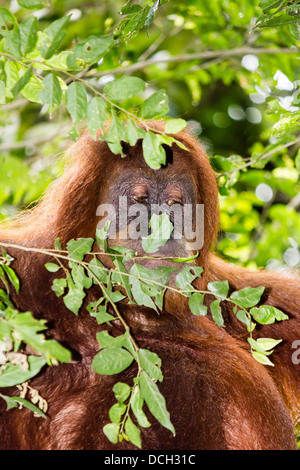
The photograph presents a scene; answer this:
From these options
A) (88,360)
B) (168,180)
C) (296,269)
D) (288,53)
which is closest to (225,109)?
(288,53)

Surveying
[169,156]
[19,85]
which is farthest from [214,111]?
[19,85]

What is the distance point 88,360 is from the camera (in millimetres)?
3152

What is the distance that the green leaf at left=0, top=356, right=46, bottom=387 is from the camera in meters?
2.07

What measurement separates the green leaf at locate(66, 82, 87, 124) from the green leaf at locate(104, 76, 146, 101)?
0.37 feet

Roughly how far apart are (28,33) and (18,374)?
1215 millimetres

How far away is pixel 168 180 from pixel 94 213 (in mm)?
457

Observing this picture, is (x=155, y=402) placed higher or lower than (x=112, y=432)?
higher

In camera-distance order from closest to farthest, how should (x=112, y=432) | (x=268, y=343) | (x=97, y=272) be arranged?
(x=112, y=432) → (x=268, y=343) → (x=97, y=272)

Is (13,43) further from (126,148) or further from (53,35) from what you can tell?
(126,148)

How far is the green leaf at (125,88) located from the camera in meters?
2.25

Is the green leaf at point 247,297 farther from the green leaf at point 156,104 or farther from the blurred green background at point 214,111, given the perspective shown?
the blurred green background at point 214,111

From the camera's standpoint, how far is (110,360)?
220 cm

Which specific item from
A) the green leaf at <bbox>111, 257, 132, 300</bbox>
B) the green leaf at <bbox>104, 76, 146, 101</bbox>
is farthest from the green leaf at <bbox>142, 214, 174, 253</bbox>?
the green leaf at <bbox>104, 76, 146, 101</bbox>
